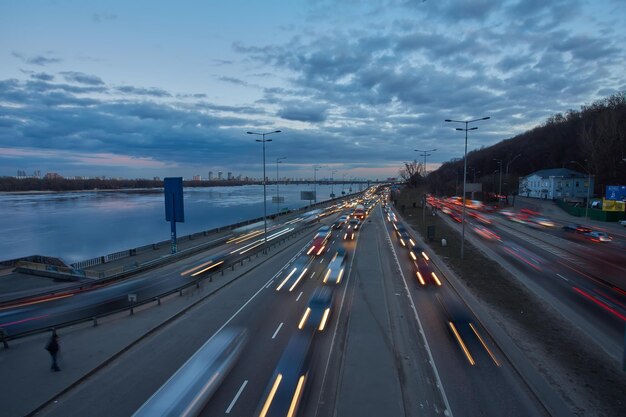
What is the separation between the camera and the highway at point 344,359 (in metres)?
10.5

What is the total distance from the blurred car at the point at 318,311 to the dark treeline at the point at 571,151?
73.0 meters

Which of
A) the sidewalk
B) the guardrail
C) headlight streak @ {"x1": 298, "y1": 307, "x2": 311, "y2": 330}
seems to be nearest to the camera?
the guardrail

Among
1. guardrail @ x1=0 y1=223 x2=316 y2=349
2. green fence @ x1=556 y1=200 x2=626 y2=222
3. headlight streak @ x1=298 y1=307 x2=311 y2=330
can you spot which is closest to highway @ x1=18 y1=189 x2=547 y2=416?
headlight streak @ x1=298 y1=307 x2=311 y2=330

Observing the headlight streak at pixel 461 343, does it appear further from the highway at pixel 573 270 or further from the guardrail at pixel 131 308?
the guardrail at pixel 131 308

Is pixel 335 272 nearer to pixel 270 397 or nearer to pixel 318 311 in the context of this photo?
pixel 318 311

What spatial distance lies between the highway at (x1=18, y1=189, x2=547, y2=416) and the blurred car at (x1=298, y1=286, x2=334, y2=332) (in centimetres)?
24

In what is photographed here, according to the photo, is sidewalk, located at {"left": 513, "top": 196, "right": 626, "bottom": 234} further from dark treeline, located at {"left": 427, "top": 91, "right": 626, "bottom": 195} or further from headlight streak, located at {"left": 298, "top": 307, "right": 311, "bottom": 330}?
headlight streak, located at {"left": 298, "top": 307, "right": 311, "bottom": 330}

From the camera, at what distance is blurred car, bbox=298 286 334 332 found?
1627cm

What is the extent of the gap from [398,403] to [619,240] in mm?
43323

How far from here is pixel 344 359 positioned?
13.1m

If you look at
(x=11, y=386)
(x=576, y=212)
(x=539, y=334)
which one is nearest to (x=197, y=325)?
(x=11, y=386)

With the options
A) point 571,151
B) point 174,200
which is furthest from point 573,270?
point 571,151

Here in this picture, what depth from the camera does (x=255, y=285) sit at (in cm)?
2345

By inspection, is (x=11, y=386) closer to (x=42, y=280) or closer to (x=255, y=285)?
(x=255, y=285)
